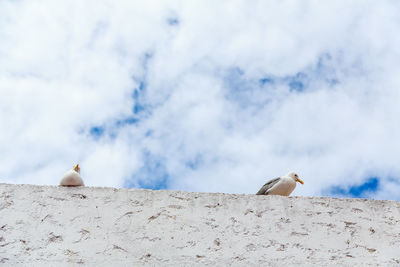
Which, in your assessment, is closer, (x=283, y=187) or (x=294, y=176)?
(x=283, y=187)

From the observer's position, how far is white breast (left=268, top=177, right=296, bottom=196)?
5449 mm

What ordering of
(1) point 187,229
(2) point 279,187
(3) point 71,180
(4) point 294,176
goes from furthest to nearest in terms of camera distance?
(4) point 294,176, (2) point 279,187, (3) point 71,180, (1) point 187,229

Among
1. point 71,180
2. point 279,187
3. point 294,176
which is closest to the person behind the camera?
point 71,180

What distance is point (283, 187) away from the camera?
5.48 metres

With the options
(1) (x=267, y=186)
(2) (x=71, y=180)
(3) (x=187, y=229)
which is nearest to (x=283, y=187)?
(1) (x=267, y=186)

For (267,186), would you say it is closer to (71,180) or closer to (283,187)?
(283,187)

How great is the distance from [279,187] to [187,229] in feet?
4.06

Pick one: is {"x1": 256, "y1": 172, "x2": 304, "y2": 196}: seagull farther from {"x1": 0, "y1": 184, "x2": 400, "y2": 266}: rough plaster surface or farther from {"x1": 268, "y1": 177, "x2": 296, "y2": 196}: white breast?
{"x1": 0, "y1": 184, "x2": 400, "y2": 266}: rough plaster surface

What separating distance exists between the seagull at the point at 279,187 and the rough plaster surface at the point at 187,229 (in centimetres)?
42

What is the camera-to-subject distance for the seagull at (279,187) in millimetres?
5453

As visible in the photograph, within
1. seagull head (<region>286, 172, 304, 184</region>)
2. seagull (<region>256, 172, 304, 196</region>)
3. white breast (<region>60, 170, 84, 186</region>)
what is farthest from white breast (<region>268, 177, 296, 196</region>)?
white breast (<region>60, 170, 84, 186</region>)

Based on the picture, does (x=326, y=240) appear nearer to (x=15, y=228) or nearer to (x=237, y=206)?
→ (x=237, y=206)

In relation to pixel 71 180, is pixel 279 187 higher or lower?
higher

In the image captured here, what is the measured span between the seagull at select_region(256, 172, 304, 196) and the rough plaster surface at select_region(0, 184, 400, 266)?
1.38ft
